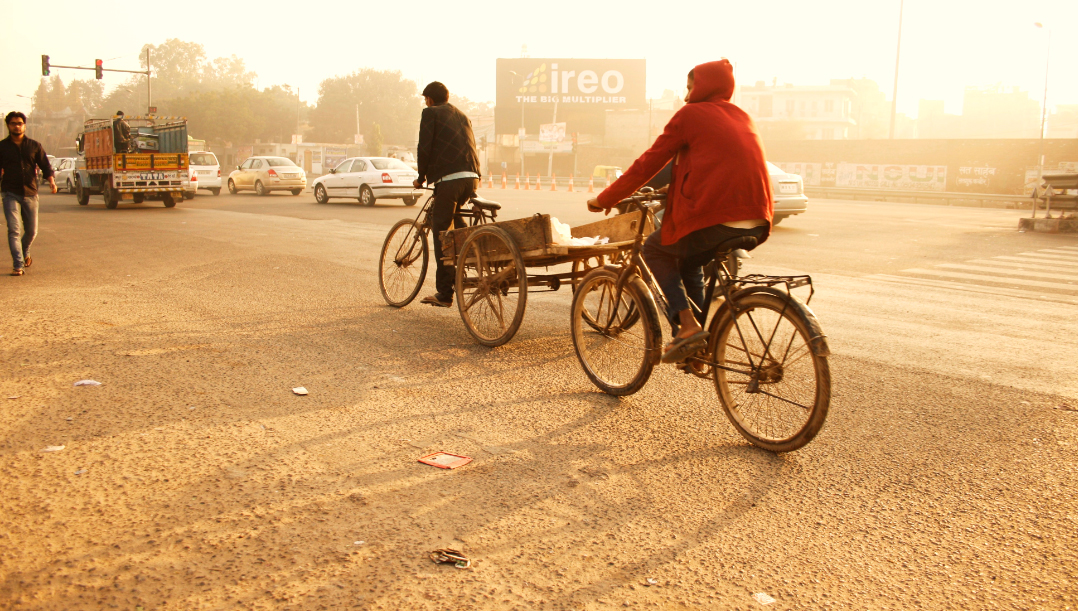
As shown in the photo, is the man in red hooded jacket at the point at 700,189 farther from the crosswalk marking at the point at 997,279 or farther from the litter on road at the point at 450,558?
the crosswalk marking at the point at 997,279

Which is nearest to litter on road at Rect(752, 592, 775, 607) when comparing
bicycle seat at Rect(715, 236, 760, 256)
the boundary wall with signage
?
bicycle seat at Rect(715, 236, 760, 256)

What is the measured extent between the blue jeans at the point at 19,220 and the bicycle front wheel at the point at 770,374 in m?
8.88


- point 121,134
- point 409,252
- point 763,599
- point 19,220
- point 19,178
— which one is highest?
point 121,134

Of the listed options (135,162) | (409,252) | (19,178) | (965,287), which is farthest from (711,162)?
(135,162)

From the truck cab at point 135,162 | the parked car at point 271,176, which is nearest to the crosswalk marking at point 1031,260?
the truck cab at point 135,162

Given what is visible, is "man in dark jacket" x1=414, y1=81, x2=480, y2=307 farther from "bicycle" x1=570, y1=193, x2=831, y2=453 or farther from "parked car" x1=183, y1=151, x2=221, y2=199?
"parked car" x1=183, y1=151, x2=221, y2=199

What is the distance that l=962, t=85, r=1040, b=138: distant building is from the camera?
12756 centimetres

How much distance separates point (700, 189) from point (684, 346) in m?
0.82

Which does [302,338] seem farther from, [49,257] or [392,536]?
[49,257]

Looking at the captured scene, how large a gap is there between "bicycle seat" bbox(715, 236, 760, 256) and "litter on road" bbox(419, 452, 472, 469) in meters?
1.62

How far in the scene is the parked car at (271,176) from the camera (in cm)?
2994

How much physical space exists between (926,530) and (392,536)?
2.06 metres

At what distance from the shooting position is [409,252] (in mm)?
7320

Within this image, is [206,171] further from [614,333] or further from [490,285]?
[614,333]
